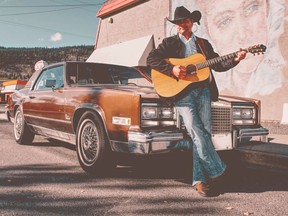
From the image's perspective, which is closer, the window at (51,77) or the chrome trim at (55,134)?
the chrome trim at (55,134)

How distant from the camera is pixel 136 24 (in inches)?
685

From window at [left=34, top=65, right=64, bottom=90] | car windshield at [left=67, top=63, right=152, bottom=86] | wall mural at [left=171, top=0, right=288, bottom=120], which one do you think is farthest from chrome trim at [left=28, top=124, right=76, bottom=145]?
wall mural at [left=171, top=0, right=288, bottom=120]

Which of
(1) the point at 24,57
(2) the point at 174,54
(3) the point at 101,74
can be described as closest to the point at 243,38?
(3) the point at 101,74

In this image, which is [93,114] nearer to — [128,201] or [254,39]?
[128,201]

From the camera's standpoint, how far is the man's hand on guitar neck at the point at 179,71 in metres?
3.35

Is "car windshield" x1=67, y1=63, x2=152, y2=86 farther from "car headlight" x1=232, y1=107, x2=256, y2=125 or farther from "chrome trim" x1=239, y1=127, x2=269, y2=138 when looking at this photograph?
"chrome trim" x1=239, y1=127, x2=269, y2=138

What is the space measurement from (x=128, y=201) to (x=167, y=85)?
125 cm

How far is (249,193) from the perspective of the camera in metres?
3.46

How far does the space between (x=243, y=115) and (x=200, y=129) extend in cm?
106

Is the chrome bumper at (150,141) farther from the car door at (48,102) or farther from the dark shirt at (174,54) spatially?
the car door at (48,102)

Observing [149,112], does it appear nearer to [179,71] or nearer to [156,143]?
[156,143]

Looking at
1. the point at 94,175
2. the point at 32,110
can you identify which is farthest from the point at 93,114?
the point at 32,110

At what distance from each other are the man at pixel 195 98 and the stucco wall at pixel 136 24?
1204cm

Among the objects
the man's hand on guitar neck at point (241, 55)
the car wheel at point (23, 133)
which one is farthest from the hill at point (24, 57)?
the man's hand on guitar neck at point (241, 55)
